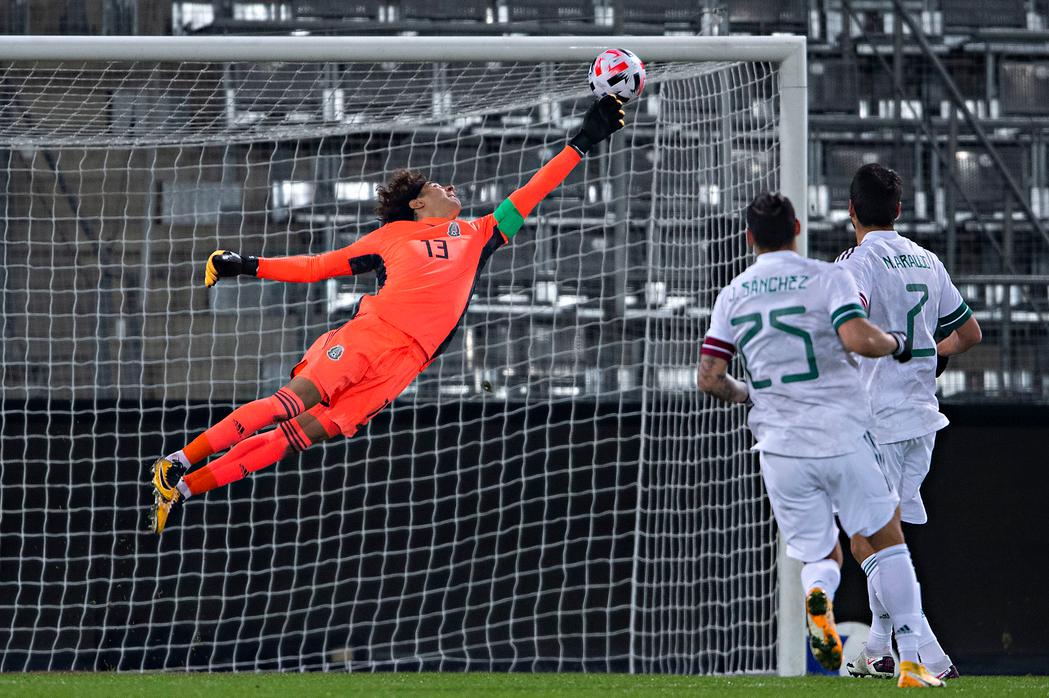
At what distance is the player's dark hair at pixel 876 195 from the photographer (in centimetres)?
443

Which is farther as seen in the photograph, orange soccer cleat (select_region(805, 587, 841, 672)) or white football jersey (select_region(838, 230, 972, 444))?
white football jersey (select_region(838, 230, 972, 444))

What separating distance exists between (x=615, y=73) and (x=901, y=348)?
2.08 metres

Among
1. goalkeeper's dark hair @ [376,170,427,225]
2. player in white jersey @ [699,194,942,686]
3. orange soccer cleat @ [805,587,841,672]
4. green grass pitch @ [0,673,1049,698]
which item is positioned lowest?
green grass pitch @ [0,673,1049,698]

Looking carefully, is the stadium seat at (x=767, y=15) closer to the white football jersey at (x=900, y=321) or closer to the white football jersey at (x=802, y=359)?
the white football jersey at (x=900, y=321)

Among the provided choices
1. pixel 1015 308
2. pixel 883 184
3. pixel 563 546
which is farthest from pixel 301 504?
pixel 1015 308

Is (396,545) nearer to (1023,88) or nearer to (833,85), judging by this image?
(833,85)

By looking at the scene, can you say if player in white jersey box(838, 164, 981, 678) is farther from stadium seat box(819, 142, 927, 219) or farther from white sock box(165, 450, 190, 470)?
stadium seat box(819, 142, 927, 219)

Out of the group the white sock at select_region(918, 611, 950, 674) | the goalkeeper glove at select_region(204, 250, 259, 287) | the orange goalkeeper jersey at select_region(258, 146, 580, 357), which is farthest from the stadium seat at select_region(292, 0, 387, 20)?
the white sock at select_region(918, 611, 950, 674)

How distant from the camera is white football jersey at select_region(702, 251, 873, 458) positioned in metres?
3.73

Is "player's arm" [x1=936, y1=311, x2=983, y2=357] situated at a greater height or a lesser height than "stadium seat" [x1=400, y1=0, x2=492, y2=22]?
lesser

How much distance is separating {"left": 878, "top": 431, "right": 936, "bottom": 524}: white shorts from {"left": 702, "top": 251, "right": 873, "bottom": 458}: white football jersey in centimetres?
70

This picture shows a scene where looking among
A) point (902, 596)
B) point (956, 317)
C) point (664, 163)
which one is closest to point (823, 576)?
point (902, 596)

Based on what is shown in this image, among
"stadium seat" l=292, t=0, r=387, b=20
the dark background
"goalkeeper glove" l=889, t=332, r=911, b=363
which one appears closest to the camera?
"goalkeeper glove" l=889, t=332, r=911, b=363

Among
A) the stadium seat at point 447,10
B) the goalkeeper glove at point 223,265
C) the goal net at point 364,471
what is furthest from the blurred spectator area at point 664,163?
the goalkeeper glove at point 223,265
